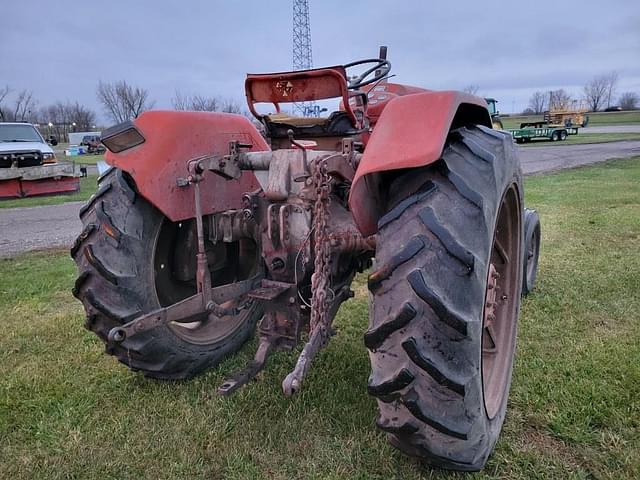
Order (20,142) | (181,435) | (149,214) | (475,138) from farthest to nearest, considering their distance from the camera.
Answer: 1. (20,142)
2. (149,214)
3. (181,435)
4. (475,138)

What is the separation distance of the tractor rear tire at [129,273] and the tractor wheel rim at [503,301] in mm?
1698

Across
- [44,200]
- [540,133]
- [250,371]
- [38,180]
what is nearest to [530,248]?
[250,371]

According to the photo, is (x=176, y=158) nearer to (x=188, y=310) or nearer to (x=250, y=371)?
(x=188, y=310)

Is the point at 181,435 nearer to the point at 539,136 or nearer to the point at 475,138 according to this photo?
the point at 475,138

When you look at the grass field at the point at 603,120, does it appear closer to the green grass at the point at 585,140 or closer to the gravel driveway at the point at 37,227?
the green grass at the point at 585,140

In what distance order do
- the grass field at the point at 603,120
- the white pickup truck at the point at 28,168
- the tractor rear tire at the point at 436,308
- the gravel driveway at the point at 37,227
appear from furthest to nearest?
the grass field at the point at 603,120
the white pickup truck at the point at 28,168
the gravel driveway at the point at 37,227
the tractor rear tire at the point at 436,308

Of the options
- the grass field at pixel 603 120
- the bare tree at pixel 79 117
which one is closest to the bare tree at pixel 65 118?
the bare tree at pixel 79 117

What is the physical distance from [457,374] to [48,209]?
11394 mm

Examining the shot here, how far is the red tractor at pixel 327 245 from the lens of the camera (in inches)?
77.2

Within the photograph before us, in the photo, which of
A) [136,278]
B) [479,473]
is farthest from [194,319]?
[479,473]

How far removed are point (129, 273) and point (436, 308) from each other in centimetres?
167

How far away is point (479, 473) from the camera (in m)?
2.35

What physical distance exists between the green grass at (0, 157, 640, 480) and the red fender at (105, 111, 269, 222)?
1.10 meters

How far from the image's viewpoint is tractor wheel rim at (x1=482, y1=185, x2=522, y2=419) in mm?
2801
